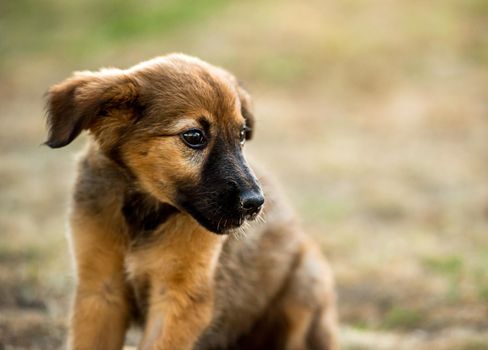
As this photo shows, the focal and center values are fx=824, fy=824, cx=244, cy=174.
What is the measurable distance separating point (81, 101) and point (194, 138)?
72 centimetres

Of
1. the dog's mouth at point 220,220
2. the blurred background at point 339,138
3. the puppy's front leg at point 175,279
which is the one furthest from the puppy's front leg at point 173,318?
the blurred background at point 339,138

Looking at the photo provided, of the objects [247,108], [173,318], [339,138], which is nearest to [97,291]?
[173,318]

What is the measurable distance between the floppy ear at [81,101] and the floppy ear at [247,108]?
2.83 feet

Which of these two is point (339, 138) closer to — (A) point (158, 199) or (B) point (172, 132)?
(A) point (158, 199)

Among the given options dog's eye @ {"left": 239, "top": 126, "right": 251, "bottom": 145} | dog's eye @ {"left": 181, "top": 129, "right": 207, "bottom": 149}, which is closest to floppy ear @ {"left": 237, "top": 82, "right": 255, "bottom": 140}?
dog's eye @ {"left": 239, "top": 126, "right": 251, "bottom": 145}

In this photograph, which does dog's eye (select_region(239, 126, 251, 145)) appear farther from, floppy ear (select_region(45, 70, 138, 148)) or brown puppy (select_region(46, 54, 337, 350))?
floppy ear (select_region(45, 70, 138, 148))

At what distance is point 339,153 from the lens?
1403cm

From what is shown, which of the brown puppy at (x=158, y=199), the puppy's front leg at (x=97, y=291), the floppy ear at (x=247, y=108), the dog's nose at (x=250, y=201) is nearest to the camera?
the dog's nose at (x=250, y=201)

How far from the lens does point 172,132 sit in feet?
16.6

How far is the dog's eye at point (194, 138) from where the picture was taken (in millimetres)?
5043

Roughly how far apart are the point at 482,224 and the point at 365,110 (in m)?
5.79

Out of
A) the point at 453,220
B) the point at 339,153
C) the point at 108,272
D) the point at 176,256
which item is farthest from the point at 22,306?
the point at 339,153

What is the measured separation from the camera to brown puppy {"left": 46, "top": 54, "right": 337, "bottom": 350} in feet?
16.5

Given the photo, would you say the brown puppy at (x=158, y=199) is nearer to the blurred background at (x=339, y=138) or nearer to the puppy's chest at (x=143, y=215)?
the puppy's chest at (x=143, y=215)
